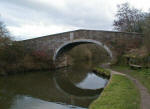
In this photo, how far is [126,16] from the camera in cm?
1950

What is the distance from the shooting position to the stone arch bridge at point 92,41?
45.8 feet

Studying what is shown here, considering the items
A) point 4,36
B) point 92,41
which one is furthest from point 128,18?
point 4,36

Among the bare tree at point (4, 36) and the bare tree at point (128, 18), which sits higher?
the bare tree at point (128, 18)

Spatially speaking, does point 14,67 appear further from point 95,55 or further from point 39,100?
point 95,55

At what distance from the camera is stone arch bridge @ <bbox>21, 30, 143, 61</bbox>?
550 inches

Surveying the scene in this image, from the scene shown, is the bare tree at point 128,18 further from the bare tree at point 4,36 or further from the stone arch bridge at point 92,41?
the bare tree at point 4,36

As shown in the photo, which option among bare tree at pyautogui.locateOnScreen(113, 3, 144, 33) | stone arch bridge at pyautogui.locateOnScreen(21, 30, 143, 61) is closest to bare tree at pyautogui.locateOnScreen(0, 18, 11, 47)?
stone arch bridge at pyautogui.locateOnScreen(21, 30, 143, 61)

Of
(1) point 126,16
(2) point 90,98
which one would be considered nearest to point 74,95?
(2) point 90,98

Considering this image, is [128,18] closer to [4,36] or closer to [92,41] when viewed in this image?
[92,41]

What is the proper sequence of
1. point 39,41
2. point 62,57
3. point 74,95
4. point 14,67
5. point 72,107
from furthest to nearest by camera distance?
point 62,57, point 39,41, point 14,67, point 74,95, point 72,107

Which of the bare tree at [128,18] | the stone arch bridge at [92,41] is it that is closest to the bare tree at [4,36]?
the stone arch bridge at [92,41]

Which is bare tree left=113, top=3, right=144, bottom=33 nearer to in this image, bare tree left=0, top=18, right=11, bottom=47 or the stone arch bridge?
the stone arch bridge

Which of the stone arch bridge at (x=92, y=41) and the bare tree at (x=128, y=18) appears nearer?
the stone arch bridge at (x=92, y=41)

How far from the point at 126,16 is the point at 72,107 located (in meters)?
17.4
